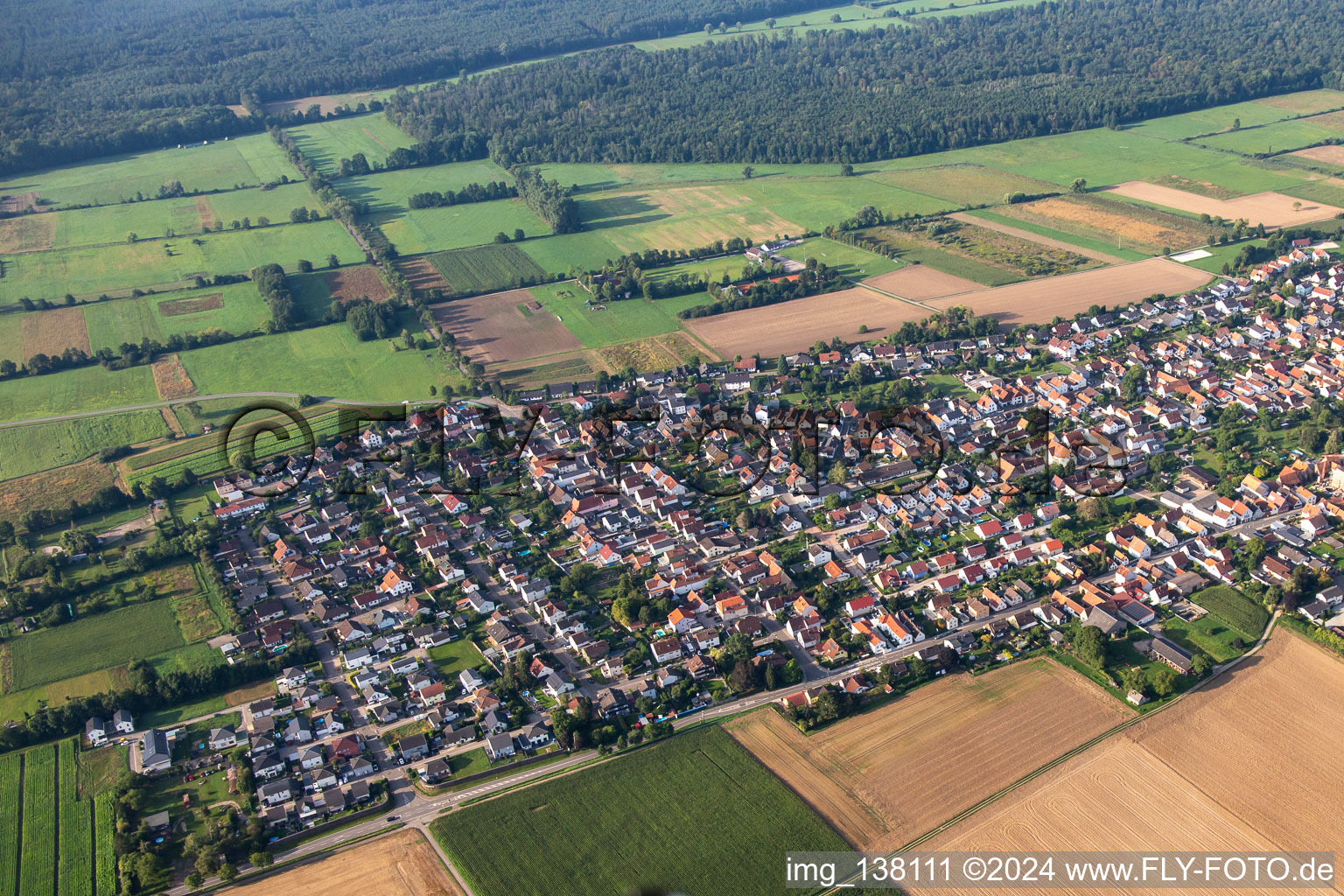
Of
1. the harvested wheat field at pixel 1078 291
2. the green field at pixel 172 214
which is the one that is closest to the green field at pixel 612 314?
the harvested wheat field at pixel 1078 291

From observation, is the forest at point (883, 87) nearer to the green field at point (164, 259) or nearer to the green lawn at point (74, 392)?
the green field at point (164, 259)

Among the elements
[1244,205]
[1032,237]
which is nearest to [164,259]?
[1032,237]

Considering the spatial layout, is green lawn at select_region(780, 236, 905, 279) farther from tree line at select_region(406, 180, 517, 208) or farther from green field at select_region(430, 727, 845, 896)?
green field at select_region(430, 727, 845, 896)

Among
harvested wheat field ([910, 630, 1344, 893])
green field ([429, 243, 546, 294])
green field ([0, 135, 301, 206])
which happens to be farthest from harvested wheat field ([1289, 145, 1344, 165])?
green field ([0, 135, 301, 206])

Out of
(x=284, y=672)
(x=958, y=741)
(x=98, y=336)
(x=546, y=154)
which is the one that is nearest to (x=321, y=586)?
(x=284, y=672)

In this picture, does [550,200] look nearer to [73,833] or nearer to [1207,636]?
[1207,636]
